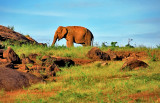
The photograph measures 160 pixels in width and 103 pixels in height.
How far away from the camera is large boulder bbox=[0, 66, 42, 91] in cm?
866

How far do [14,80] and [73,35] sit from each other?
12.9 m

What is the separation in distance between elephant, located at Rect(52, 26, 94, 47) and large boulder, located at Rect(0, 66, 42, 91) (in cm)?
1192

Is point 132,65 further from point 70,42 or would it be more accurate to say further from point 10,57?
point 70,42

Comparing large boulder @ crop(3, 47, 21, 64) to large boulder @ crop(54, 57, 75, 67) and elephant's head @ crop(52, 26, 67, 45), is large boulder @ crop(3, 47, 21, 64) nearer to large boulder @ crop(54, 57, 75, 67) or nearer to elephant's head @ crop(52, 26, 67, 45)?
large boulder @ crop(54, 57, 75, 67)

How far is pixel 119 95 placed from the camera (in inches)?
285

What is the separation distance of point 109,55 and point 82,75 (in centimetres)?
572

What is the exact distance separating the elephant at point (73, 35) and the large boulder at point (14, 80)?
1192 centimetres

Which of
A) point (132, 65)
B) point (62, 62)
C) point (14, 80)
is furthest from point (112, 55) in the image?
point (14, 80)

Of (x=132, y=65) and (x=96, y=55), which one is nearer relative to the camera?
(x=132, y=65)

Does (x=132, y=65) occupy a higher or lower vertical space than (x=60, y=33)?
lower

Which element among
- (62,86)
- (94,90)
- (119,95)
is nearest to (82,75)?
(62,86)

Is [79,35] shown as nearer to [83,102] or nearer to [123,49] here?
[123,49]

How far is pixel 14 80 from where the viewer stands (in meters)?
8.87

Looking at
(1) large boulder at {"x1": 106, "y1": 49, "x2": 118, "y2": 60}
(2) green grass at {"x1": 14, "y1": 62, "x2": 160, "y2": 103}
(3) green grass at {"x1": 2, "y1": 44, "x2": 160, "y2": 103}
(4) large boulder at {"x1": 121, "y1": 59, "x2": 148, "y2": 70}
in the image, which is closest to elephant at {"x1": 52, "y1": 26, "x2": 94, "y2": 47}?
(1) large boulder at {"x1": 106, "y1": 49, "x2": 118, "y2": 60}
